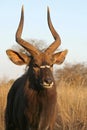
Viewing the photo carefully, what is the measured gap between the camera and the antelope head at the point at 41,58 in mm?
8578

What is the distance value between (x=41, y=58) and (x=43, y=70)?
44 cm

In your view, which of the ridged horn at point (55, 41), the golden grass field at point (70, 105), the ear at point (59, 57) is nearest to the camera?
the ridged horn at point (55, 41)

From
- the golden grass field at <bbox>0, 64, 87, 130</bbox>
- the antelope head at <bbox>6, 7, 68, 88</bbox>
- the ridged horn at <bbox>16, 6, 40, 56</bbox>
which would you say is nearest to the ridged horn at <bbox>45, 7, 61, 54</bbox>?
the antelope head at <bbox>6, 7, 68, 88</bbox>

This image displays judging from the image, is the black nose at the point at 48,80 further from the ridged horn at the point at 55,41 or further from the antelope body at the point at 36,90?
the ridged horn at the point at 55,41

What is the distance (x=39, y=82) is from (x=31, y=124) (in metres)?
1.17

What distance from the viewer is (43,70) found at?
872cm

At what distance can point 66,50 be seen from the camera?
9898 mm

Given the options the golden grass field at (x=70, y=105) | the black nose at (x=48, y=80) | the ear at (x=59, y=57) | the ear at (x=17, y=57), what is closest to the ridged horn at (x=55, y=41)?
the ear at (x=59, y=57)

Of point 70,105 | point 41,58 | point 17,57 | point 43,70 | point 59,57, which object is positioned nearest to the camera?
point 43,70

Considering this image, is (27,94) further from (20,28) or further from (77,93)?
(77,93)

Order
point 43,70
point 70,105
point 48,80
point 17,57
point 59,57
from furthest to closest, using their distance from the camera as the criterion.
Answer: point 70,105 < point 59,57 < point 17,57 < point 43,70 < point 48,80

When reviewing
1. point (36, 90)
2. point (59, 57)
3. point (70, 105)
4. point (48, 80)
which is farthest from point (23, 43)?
point (70, 105)

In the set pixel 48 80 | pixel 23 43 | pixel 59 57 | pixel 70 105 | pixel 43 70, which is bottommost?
pixel 70 105

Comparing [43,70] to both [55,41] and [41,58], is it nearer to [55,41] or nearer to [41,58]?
[41,58]
